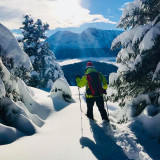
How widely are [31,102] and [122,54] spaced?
4.17 m

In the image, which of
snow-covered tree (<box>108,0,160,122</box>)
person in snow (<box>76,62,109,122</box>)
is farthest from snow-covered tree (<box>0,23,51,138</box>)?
snow-covered tree (<box>108,0,160,122</box>)

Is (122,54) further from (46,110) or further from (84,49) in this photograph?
(84,49)

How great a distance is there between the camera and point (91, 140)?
4.92m

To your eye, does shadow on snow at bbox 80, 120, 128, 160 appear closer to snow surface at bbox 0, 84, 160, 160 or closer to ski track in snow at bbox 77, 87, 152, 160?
snow surface at bbox 0, 84, 160, 160

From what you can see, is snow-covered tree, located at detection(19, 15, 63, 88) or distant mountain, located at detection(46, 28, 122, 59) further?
distant mountain, located at detection(46, 28, 122, 59)

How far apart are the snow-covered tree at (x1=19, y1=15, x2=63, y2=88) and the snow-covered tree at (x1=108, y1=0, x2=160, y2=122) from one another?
1740 centimetres

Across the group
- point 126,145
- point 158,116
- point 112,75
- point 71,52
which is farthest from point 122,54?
point 71,52

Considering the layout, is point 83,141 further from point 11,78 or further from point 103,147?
point 11,78

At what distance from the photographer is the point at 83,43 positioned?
11094 centimetres

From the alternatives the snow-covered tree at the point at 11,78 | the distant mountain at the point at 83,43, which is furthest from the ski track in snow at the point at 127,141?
the distant mountain at the point at 83,43

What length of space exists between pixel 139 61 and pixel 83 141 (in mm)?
3166

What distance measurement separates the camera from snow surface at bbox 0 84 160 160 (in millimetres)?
3904

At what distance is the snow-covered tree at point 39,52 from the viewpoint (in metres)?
23.8

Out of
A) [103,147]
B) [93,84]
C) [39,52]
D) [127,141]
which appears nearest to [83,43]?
[39,52]
